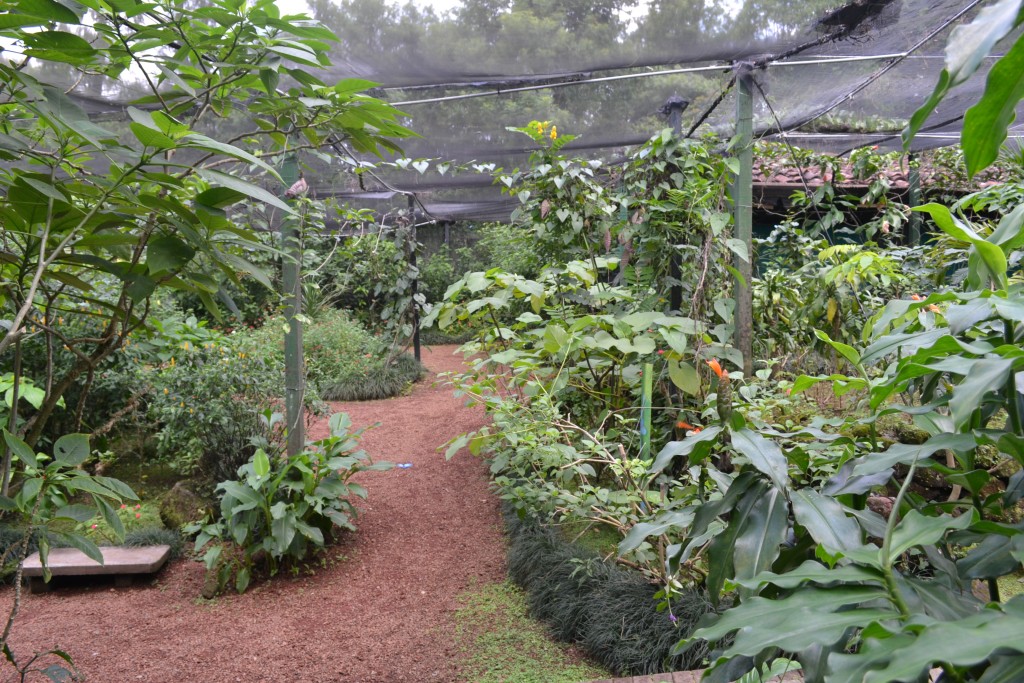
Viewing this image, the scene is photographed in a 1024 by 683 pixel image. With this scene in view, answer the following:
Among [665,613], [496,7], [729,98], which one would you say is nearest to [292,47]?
[665,613]

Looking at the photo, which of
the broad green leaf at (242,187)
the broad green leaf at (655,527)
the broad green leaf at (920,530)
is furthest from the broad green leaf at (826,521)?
the broad green leaf at (242,187)

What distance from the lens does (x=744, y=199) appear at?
149 inches

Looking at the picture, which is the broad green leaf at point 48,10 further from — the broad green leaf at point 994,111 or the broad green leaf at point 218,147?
the broad green leaf at point 994,111

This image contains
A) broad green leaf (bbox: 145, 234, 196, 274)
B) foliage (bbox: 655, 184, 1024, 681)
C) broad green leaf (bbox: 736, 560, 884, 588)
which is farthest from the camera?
broad green leaf (bbox: 145, 234, 196, 274)

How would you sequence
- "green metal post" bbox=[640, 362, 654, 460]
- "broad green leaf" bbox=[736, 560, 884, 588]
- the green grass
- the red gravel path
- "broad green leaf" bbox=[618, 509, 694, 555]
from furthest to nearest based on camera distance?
"green metal post" bbox=[640, 362, 654, 460] → the red gravel path → the green grass → "broad green leaf" bbox=[618, 509, 694, 555] → "broad green leaf" bbox=[736, 560, 884, 588]

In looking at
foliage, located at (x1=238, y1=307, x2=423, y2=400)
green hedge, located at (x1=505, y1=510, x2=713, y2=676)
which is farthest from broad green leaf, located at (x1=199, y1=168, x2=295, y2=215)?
foliage, located at (x1=238, y1=307, x2=423, y2=400)

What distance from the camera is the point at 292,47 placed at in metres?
1.34

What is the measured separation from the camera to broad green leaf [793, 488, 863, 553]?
1.01m

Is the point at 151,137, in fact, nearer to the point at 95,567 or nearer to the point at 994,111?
the point at 994,111

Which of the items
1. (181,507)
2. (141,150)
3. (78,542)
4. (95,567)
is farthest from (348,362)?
(141,150)

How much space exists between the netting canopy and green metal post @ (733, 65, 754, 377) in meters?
0.13

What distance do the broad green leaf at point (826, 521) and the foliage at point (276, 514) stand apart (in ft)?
9.29

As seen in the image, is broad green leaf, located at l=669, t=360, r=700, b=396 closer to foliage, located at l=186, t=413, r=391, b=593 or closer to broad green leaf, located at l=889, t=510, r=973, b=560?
foliage, located at l=186, t=413, r=391, b=593

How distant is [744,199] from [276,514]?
116 inches
